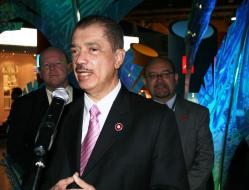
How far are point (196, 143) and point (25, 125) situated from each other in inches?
45.6

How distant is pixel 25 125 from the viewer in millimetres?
2891

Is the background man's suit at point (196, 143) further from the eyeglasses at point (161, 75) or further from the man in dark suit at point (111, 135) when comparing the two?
the man in dark suit at point (111, 135)

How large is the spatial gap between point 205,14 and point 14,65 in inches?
365

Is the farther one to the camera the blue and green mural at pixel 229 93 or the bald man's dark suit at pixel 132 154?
Answer: the blue and green mural at pixel 229 93

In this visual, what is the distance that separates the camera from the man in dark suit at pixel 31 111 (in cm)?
286

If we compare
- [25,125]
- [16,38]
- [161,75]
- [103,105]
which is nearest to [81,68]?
[103,105]

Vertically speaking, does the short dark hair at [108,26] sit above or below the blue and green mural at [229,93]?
above

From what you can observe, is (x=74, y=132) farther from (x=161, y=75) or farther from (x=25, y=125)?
(x=161, y=75)

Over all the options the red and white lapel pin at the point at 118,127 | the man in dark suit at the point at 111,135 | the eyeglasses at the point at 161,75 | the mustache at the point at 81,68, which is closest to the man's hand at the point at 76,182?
the man in dark suit at the point at 111,135

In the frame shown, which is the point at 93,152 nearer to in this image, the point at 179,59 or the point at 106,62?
the point at 106,62

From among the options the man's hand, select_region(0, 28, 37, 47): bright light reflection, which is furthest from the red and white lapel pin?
select_region(0, 28, 37, 47): bright light reflection

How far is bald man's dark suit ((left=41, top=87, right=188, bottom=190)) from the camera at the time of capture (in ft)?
4.92

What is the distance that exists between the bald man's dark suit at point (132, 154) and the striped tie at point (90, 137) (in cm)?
2

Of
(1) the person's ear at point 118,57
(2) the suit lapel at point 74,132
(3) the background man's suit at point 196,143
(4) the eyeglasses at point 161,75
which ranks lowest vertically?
(3) the background man's suit at point 196,143
